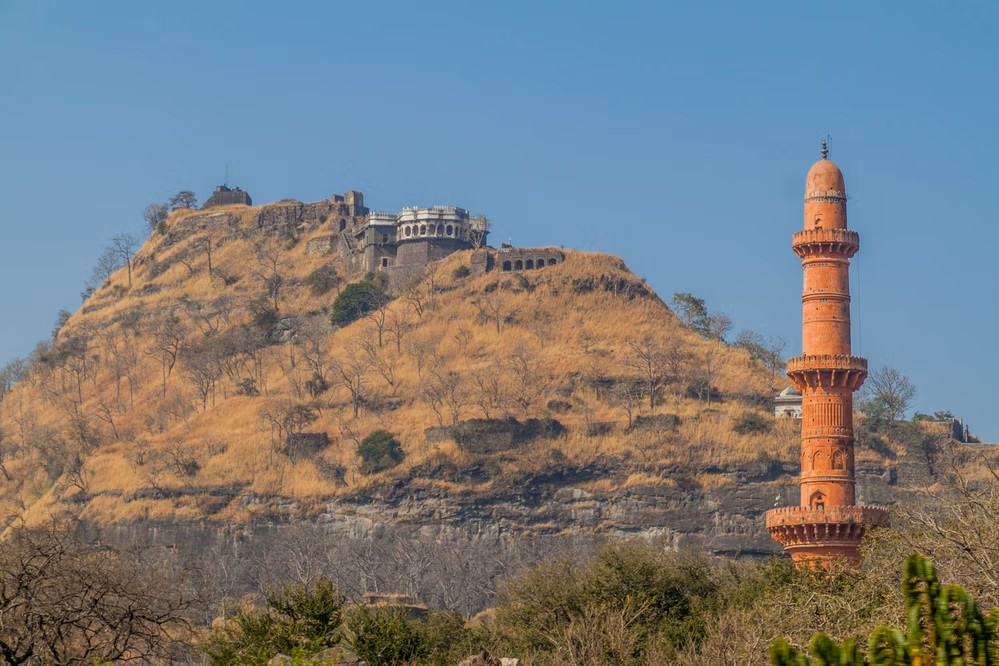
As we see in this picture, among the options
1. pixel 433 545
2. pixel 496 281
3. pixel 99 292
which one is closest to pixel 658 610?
pixel 433 545

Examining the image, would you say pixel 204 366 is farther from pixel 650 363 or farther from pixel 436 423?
pixel 650 363

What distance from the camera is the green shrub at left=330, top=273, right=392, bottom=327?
155000 mm

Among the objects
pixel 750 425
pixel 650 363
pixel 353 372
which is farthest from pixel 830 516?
pixel 353 372

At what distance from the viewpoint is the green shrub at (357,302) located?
509 feet

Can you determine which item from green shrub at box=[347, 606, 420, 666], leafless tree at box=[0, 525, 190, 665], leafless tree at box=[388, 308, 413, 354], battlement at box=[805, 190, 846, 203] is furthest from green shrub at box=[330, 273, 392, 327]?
leafless tree at box=[0, 525, 190, 665]

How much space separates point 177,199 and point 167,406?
152 feet


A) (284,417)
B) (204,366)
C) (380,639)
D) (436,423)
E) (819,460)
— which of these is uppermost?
(204,366)

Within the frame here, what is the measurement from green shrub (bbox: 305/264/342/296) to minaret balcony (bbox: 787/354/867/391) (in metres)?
105

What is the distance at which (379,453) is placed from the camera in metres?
132

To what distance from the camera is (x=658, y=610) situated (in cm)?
5606

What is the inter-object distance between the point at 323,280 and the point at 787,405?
46231mm

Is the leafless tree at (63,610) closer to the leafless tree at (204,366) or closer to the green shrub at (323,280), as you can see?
the leafless tree at (204,366)

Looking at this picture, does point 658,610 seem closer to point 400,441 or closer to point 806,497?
point 806,497

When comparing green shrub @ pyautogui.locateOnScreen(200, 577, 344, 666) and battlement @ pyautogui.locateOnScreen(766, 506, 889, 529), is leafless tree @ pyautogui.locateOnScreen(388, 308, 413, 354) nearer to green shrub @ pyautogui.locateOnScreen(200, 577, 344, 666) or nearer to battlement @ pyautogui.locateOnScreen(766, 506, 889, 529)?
battlement @ pyautogui.locateOnScreen(766, 506, 889, 529)
